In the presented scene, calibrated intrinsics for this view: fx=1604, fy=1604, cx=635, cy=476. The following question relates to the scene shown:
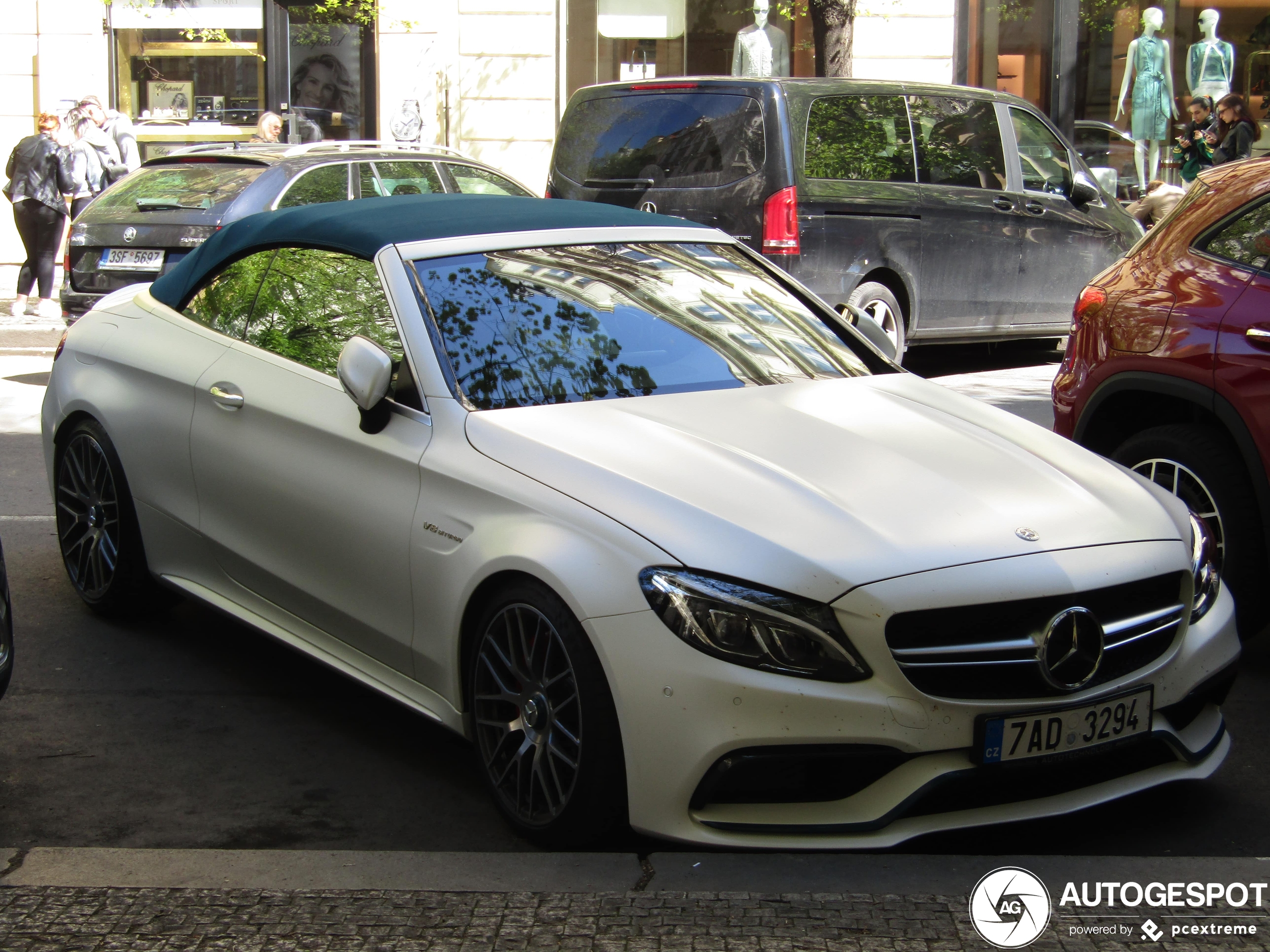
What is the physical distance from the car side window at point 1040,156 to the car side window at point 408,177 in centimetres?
428

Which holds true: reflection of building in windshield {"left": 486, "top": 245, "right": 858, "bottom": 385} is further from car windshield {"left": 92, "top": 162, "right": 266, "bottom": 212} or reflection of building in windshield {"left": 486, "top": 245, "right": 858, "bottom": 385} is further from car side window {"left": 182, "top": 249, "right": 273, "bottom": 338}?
car windshield {"left": 92, "top": 162, "right": 266, "bottom": 212}

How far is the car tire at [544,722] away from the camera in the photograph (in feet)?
11.6

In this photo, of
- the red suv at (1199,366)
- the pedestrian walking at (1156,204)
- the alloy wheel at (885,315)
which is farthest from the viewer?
the pedestrian walking at (1156,204)

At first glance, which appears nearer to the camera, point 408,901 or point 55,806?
point 408,901

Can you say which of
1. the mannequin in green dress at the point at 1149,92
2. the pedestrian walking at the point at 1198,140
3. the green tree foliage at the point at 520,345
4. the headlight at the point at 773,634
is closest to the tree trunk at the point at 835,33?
the pedestrian walking at the point at 1198,140

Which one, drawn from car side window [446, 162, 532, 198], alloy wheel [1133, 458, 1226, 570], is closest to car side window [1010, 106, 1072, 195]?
car side window [446, 162, 532, 198]

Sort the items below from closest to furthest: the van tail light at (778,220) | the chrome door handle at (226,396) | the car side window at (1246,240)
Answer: the chrome door handle at (226,396) → the car side window at (1246,240) → the van tail light at (778,220)

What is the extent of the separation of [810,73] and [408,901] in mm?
16076

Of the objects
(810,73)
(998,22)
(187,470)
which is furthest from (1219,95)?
(187,470)

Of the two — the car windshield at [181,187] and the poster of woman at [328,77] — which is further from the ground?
the poster of woman at [328,77]

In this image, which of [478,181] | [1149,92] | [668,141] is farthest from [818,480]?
[1149,92]

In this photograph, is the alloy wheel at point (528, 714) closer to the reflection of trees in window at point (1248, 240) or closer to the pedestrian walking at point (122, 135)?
the reflection of trees in window at point (1248, 240)

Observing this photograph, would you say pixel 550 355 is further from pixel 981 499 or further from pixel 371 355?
pixel 981 499

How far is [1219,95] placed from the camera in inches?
702
